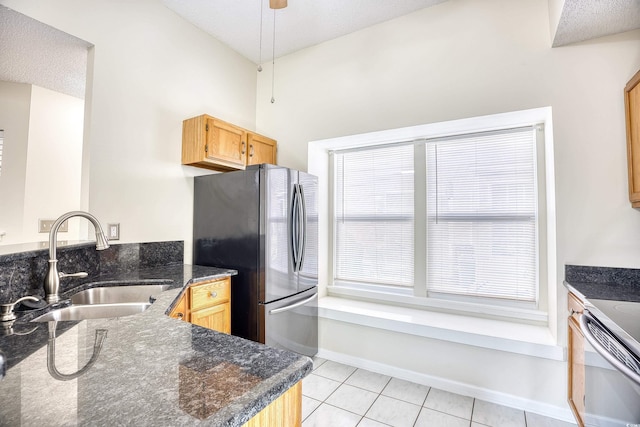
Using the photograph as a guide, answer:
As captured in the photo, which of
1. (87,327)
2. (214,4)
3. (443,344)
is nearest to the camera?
(87,327)

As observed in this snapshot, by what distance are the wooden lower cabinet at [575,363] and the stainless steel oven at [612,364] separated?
0.33 feet

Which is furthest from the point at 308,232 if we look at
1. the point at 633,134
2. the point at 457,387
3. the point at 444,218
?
the point at 633,134

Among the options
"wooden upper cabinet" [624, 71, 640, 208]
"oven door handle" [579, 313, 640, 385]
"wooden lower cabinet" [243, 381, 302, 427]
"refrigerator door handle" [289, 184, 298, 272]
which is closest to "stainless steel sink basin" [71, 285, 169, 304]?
"refrigerator door handle" [289, 184, 298, 272]

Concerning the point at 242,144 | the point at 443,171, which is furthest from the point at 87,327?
the point at 443,171

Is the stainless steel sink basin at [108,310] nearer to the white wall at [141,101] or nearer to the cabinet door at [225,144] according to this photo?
the white wall at [141,101]

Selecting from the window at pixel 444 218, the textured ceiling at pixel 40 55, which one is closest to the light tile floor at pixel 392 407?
the window at pixel 444 218

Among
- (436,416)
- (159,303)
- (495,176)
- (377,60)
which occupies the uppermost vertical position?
(377,60)

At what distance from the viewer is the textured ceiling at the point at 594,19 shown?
165 cm

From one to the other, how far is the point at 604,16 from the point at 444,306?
223 centimetres

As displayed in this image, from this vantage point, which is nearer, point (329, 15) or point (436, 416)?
point (436, 416)

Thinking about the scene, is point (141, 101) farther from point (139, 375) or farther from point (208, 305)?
point (139, 375)

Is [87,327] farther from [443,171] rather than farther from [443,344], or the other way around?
[443,171]

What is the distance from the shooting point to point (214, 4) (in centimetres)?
246

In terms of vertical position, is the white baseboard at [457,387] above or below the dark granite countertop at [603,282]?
below
